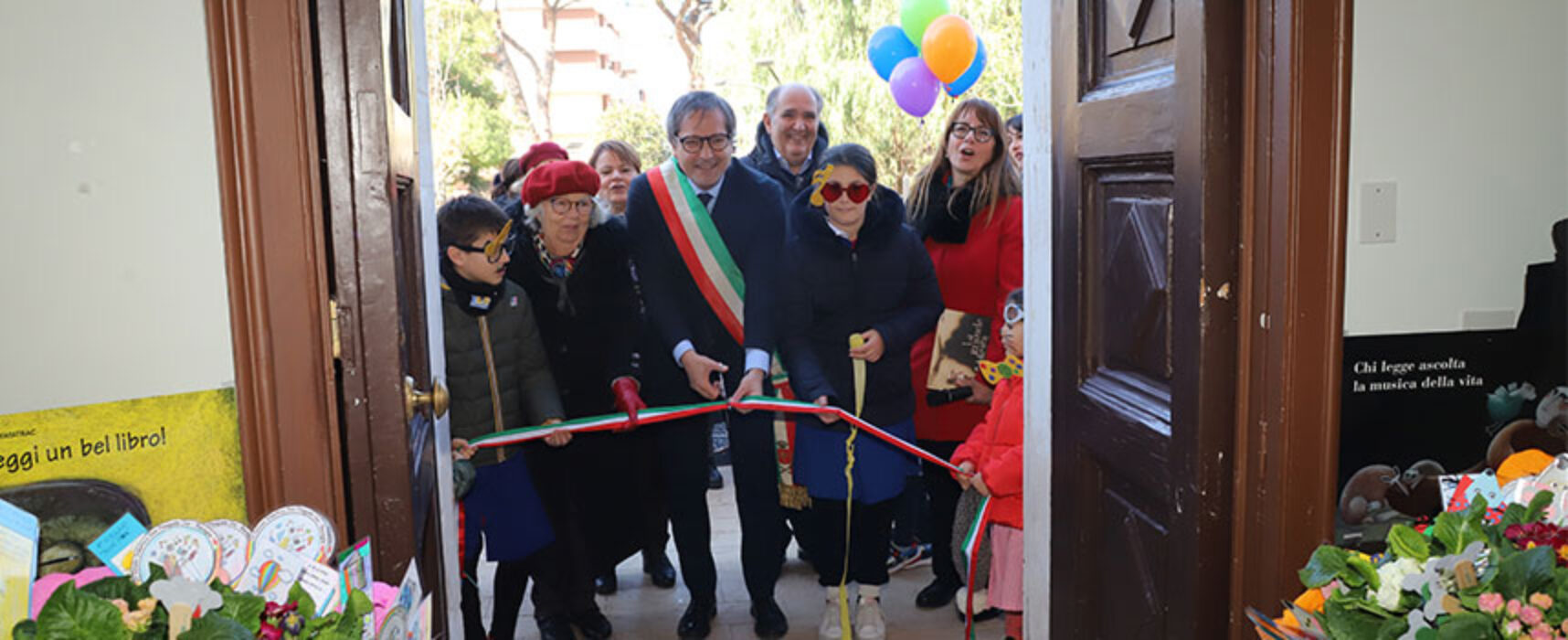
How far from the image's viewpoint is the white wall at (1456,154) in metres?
1.84

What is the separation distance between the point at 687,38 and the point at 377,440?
43.2 feet

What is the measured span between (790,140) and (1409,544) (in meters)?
2.86

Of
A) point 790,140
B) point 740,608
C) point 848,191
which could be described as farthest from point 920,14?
point 740,608

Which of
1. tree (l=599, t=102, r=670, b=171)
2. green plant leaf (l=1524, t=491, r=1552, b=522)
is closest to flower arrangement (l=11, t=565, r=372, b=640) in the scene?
green plant leaf (l=1524, t=491, r=1552, b=522)

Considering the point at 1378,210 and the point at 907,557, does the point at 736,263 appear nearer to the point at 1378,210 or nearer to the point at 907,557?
the point at 907,557

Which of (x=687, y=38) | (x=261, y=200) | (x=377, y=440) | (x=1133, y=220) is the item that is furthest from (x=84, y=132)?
(x=687, y=38)

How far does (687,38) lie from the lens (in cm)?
1438

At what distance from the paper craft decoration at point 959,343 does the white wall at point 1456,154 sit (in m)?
1.88

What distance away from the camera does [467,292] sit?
3.20 m

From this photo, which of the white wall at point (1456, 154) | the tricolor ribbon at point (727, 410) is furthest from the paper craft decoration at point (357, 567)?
the tricolor ribbon at point (727, 410)

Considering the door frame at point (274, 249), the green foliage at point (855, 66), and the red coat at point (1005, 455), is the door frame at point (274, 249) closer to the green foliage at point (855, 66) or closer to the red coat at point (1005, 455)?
the red coat at point (1005, 455)

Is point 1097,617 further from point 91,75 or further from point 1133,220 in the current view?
point 91,75

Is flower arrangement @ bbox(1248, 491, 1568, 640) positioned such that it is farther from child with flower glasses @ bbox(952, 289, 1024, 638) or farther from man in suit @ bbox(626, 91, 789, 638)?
man in suit @ bbox(626, 91, 789, 638)


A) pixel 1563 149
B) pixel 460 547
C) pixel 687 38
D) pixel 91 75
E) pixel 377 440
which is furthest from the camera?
pixel 687 38
